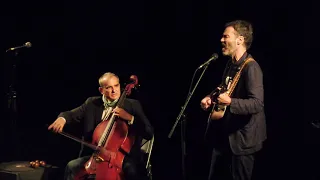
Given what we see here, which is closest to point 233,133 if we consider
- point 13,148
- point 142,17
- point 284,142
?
point 284,142

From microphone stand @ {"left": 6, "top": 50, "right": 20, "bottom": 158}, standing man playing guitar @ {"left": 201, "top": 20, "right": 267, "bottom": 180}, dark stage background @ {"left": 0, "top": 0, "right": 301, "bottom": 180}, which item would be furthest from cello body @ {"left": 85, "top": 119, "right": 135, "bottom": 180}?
microphone stand @ {"left": 6, "top": 50, "right": 20, "bottom": 158}

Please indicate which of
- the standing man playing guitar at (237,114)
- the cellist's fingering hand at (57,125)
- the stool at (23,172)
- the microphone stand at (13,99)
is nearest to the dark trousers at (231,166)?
the standing man playing guitar at (237,114)

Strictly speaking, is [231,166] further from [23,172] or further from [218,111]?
[23,172]

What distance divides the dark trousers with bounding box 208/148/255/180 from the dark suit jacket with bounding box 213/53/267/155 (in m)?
0.06

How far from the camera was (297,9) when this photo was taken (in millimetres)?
3799

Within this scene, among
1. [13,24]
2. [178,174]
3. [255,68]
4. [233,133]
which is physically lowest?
[178,174]

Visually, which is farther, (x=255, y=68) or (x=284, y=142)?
(x=284, y=142)

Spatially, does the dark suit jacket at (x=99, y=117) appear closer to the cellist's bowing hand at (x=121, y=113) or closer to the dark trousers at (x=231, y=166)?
the cellist's bowing hand at (x=121, y=113)

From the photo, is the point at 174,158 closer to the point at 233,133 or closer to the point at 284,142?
the point at 284,142

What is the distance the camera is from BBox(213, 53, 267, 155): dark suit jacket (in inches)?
111

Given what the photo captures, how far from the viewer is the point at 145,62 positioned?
4664 mm

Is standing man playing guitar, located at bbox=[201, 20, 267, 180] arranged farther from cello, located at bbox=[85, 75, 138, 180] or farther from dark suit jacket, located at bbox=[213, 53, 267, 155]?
cello, located at bbox=[85, 75, 138, 180]

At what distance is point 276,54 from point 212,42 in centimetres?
70

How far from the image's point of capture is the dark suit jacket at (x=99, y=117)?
372 centimetres
